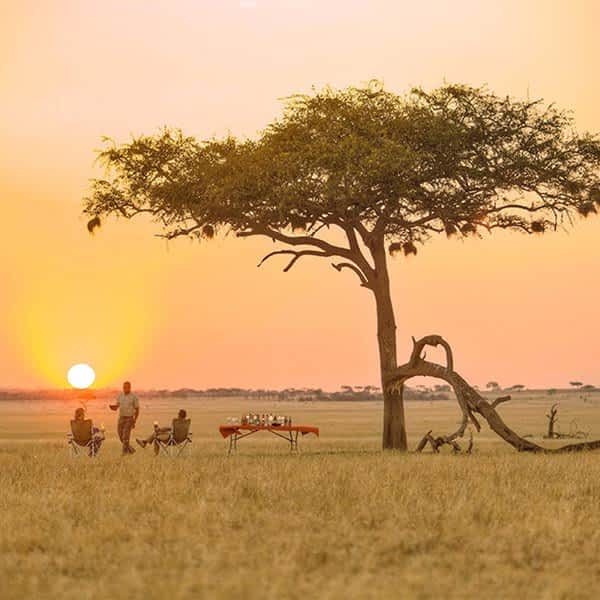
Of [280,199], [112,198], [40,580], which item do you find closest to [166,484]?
[40,580]

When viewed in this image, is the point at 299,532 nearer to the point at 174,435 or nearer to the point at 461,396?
the point at 174,435

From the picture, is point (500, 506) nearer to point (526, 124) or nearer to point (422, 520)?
point (422, 520)

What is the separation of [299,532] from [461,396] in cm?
1911

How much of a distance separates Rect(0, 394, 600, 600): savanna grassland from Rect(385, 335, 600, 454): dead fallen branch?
8.16 meters

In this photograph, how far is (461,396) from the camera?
113ft

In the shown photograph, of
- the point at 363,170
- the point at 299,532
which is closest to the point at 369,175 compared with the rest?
the point at 363,170

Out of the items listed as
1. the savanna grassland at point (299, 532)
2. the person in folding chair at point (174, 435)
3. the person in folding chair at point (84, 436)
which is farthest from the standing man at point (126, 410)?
the savanna grassland at point (299, 532)

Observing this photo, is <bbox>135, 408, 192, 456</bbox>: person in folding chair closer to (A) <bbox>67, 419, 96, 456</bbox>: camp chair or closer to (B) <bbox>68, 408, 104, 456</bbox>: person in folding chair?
(B) <bbox>68, 408, 104, 456</bbox>: person in folding chair

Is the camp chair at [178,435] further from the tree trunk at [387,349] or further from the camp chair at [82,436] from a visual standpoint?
the tree trunk at [387,349]

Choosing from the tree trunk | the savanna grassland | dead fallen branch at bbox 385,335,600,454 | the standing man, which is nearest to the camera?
the savanna grassland

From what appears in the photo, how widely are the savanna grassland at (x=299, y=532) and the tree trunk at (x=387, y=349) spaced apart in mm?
11065

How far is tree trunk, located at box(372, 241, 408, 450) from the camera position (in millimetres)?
36750

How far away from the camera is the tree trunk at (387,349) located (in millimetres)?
36750

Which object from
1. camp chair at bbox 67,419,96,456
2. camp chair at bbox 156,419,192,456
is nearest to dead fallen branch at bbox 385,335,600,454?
camp chair at bbox 156,419,192,456
